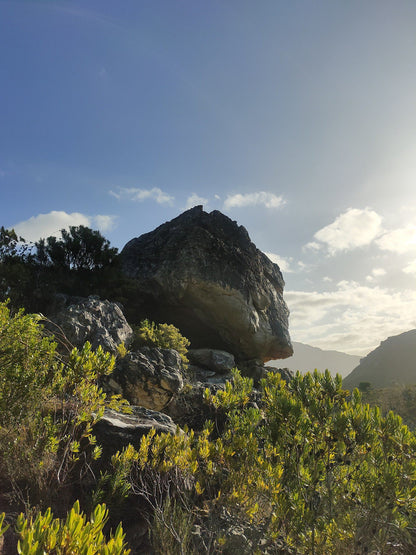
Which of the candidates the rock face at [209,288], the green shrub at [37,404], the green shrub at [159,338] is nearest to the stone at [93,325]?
the green shrub at [159,338]

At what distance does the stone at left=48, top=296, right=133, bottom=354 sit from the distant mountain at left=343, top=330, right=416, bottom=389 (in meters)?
76.7

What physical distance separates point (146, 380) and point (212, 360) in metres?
7.67

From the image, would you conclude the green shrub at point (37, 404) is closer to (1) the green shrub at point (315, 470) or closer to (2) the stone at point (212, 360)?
(1) the green shrub at point (315, 470)

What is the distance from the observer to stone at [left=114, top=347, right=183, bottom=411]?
27.1 feet

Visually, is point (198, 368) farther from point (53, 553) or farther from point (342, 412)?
point (53, 553)

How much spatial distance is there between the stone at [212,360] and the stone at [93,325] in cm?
509

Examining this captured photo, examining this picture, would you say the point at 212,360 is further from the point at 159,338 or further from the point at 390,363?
the point at 390,363

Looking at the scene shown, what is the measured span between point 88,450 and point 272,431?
3002mm

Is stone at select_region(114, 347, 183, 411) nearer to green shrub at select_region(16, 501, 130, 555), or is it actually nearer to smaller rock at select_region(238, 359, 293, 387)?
green shrub at select_region(16, 501, 130, 555)

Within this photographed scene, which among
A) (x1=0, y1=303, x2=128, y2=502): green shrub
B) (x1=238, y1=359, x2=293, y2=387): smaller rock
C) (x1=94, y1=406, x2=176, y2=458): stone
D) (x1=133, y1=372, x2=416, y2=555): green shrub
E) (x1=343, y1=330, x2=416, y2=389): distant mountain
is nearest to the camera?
(x1=133, y1=372, x2=416, y2=555): green shrub

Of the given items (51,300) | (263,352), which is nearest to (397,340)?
(263,352)

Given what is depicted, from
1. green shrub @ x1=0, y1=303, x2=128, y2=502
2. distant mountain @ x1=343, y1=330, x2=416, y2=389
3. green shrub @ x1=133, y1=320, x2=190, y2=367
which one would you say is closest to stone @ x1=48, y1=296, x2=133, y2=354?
green shrub @ x1=133, y1=320, x2=190, y2=367

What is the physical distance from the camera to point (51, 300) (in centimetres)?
1369

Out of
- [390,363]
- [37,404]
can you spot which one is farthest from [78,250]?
[390,363]
